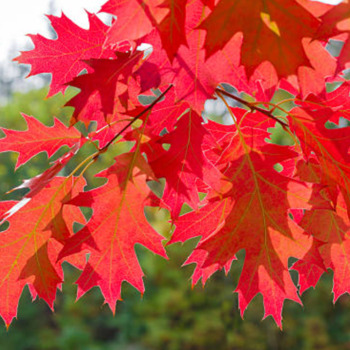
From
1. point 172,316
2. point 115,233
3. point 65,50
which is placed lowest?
point 172,316

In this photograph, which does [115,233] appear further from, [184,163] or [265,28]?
[265,28]

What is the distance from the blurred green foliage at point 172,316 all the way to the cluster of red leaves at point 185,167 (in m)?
4.91

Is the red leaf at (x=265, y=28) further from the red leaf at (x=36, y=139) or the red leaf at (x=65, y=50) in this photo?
the red leaf at (x=36, y=139)

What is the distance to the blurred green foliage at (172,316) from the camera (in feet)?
21.9

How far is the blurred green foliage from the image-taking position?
666 centimetres

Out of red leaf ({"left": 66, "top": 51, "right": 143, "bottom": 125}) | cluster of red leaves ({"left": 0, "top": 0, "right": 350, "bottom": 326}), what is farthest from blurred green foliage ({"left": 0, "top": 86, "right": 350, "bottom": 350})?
red leaf ({"left": 66, "top": 51, "right": 143, "bottom": 125})

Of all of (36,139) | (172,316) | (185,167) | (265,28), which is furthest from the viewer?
(172,316)

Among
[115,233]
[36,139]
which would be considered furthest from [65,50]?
[115,233]

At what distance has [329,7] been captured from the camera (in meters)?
0.44

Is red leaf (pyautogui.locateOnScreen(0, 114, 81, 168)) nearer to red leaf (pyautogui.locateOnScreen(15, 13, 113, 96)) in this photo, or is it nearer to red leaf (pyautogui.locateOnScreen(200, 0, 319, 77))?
red leaf (pyautogui.locateOnScreen(15, 13, 113, 96))

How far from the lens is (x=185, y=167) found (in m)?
0.58

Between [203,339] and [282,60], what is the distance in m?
6.82

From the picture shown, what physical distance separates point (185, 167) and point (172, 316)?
6.97 metres

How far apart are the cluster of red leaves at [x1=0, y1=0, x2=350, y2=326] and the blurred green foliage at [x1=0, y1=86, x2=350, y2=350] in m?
4.91
